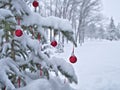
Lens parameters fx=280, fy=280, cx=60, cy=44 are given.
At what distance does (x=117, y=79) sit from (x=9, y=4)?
13.4 ft

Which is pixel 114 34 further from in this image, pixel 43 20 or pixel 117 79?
pixel 43 20

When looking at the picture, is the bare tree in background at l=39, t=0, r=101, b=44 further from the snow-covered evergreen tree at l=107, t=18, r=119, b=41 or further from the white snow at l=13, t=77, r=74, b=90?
the white snow at l=13, t=77, r=74, b=90

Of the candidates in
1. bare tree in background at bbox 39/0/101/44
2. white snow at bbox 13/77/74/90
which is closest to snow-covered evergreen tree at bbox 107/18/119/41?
bare tree in background at bbox 39/0/101/44

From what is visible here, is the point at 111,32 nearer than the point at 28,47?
No

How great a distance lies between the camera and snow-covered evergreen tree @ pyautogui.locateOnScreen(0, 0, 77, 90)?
2332mm

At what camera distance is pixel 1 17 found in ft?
6.84

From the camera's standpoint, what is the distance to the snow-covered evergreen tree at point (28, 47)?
91.8 inches

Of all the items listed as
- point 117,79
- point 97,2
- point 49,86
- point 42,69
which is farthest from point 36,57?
point 97,2

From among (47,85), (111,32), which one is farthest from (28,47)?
(111,32)

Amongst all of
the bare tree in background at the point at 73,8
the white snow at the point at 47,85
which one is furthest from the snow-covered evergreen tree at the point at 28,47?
the bare tree in background at the point at 73,8

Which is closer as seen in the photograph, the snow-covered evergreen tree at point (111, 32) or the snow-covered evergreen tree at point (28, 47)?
the snow-covered evergreen tree at point (28, 47)

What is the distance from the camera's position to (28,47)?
8.39 feet

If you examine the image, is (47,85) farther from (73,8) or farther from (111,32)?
(111,32)

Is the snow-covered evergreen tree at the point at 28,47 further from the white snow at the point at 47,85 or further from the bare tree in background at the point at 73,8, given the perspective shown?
the bare tree in background at the point at 73,8
